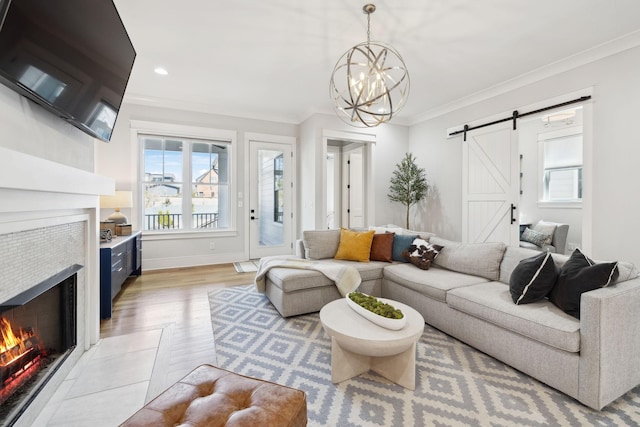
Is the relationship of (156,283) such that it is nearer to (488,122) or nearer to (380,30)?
(380,30)

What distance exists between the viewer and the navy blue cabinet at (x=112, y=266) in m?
2.72

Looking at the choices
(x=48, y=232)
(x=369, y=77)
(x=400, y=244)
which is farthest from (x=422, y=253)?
(x=48, y=232)

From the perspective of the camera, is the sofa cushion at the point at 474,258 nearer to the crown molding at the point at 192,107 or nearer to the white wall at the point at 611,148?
the white wall at the point at 611,148

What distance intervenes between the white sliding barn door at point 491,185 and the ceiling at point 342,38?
736mm

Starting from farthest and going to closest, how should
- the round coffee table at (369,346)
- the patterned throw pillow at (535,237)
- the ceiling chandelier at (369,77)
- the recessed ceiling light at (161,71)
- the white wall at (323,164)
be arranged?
1. the white wall at (323,164)
2. the patterned throw pillow at (535,237)
3. the recessed ceiling light at (161,71)
4. the ceiling chandelier at (369,77)
5. the round coffee table at (369,346)

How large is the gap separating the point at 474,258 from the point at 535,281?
2.48 feet

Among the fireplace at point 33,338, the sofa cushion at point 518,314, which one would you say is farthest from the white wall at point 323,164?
the fireplace at point 33,338

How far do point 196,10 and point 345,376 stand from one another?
9.91 ft

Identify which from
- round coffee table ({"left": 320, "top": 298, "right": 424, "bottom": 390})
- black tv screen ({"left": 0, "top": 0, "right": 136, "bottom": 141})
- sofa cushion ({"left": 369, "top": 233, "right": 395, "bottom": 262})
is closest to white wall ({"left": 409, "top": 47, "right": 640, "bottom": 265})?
sofa cushion ({"left": 369, "top": 233, "right": 395, "bottom": 262})

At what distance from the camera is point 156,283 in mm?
3863

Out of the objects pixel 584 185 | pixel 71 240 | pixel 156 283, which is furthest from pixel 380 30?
pixel 156 283

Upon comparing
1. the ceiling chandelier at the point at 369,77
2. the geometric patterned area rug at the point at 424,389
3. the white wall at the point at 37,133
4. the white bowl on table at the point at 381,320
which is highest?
the ceiling chandelier at the point at 369,77

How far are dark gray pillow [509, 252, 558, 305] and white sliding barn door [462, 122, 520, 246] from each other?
7.19 ft

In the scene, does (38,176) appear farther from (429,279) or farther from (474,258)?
(474,258)
